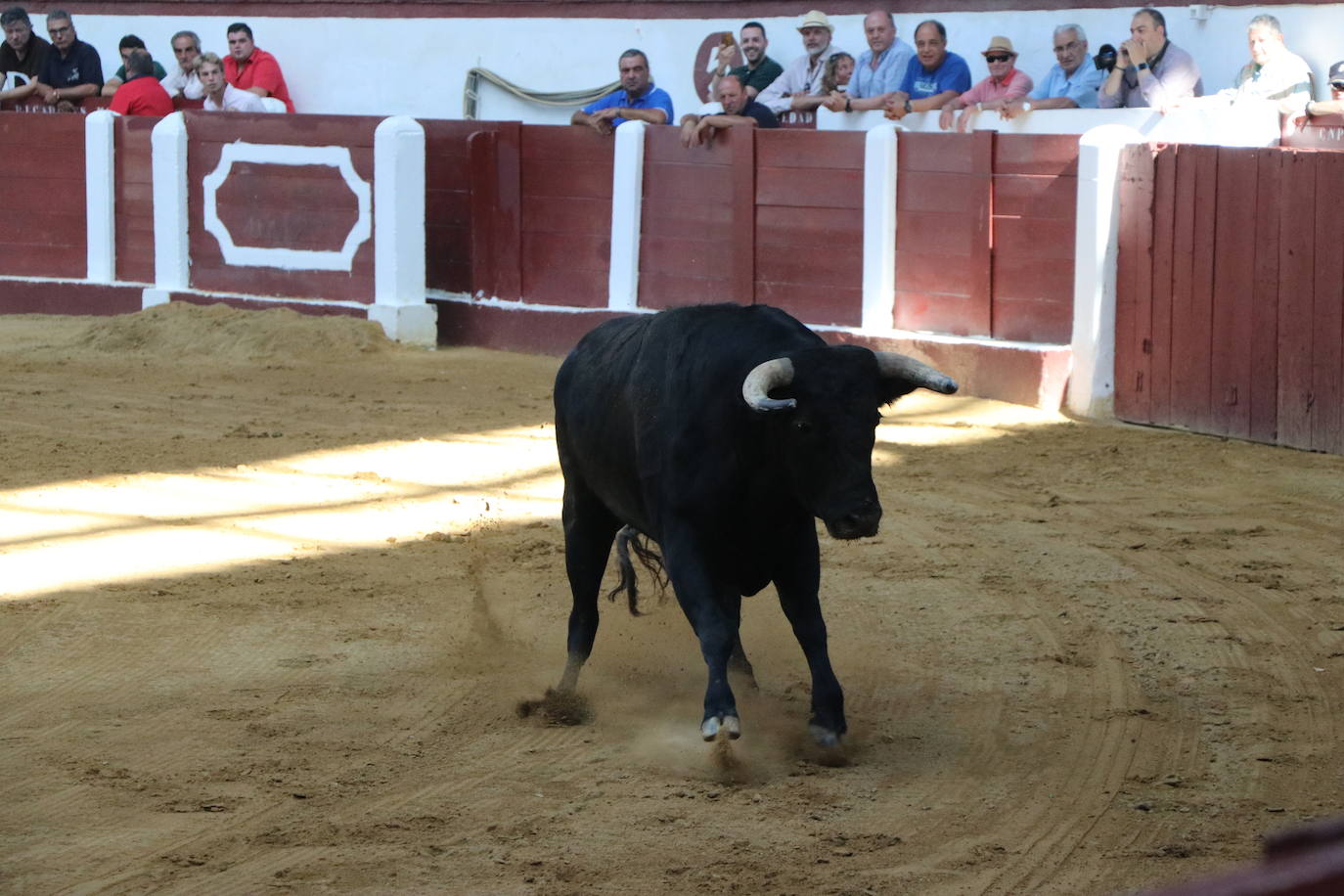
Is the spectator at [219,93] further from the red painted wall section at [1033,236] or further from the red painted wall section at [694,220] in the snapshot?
the red painted wall section at [1033,236]

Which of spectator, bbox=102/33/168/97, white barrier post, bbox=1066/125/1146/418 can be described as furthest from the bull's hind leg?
spectator, bbox=102/33/168/97

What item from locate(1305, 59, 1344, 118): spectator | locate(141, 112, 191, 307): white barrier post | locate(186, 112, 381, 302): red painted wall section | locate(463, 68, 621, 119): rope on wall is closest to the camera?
locate(1305, 59, 1344, 118): spectator

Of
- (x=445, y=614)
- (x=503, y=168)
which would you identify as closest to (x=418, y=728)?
(x=445, y=614)

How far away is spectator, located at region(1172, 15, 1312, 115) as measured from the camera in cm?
784

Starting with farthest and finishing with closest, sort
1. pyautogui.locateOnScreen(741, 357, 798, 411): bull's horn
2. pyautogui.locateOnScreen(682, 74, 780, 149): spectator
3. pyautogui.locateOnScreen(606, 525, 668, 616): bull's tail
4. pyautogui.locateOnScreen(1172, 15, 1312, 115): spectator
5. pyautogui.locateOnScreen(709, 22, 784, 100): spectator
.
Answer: pyautogui.locateOnScreen(709, 22, 784, 100): spectator
pyautogui.locateOnScreen(682, 74, 780, 149): spectator
pyautogui.locateOnScreen(1172, 15, 1312, 115): spectator
pyautogui.locateOnScreen(606, 525, 668, 616): bull's tail
pyautogui.locateOnScreen(741, 357, 798, 411): bull's horn

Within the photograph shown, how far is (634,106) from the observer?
1016cm

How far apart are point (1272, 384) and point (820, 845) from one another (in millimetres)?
4724

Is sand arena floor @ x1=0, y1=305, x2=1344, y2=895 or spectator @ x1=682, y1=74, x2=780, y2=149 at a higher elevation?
spectator @ x1=682, y1=74, x2=780, y2=149

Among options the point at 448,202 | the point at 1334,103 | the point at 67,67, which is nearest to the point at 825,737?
the point at 1334,103

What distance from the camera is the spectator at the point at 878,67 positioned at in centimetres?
927

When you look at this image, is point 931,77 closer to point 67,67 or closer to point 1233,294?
point 1233,294

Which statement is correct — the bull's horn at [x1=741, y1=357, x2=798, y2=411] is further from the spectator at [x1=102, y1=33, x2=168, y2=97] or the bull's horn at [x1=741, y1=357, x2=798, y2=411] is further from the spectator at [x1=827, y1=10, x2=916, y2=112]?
the spectator at [x1=102, y1=33, x2=168, y2=97]

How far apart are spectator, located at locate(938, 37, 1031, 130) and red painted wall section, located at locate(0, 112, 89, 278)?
6.13m

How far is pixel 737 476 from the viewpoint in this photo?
3.40 m
